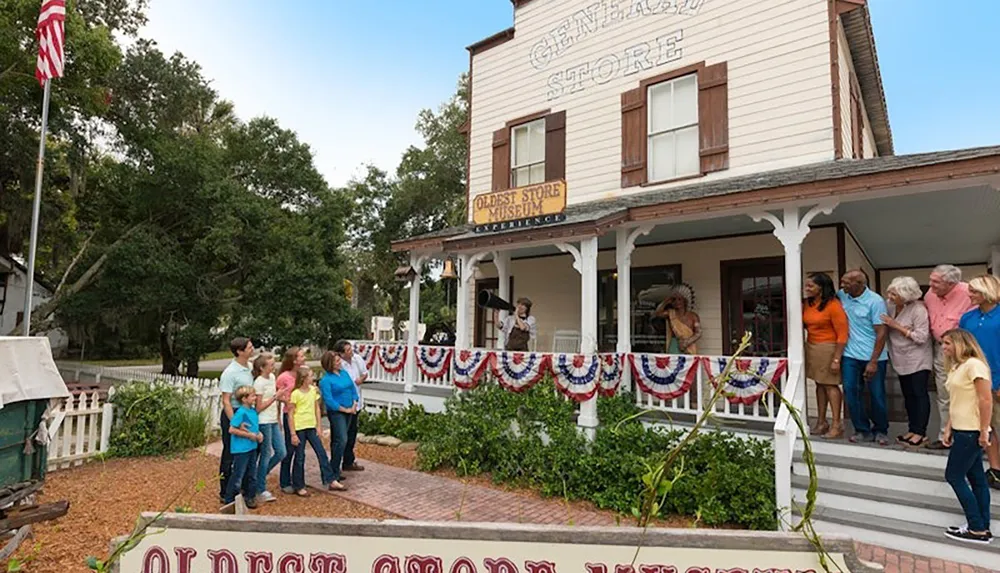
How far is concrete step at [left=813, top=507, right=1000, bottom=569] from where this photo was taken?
439 centimetres

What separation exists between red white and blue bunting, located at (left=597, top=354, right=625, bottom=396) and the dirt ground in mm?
3240

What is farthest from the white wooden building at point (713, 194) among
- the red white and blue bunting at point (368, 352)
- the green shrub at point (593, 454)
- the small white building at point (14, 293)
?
the small white building at point (14, 293)

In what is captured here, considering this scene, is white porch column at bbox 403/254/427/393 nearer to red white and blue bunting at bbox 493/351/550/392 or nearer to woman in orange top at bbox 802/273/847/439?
red white and blue bunting at bbox 493/351/550/392

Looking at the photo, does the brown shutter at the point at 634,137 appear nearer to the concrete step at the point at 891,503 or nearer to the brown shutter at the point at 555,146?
the brown shutter at the point at 555,146

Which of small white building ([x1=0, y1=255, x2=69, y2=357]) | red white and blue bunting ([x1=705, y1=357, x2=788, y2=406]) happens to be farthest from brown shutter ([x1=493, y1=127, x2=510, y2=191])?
small white building ([x1=0, y1=255, x2=69, y2=357])

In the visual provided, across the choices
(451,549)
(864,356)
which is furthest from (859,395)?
(451,549)

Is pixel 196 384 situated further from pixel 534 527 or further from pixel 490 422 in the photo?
pixel 534 527

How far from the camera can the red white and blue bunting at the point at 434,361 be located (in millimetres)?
9055

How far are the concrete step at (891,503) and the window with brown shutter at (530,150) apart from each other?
7.17 m

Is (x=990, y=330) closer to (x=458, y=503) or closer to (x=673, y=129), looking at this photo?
(x=458, y=503)

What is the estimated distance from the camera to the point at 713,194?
6770 millimetres

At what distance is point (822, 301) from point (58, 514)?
7.96 metres

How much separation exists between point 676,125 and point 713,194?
315 cm

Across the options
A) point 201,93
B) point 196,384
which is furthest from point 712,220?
point 201,93
